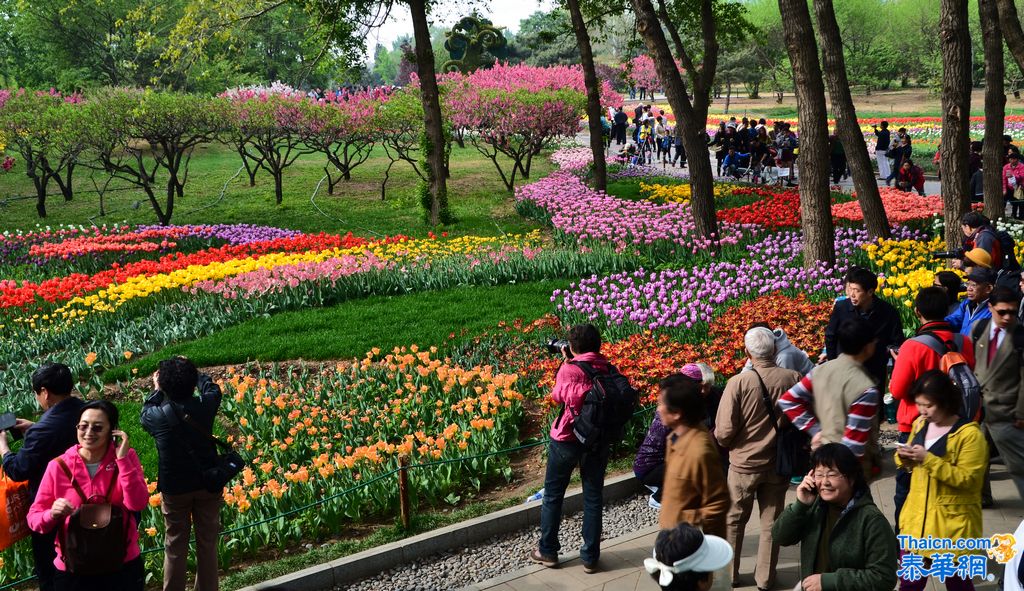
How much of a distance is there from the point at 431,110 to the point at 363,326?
995 cm

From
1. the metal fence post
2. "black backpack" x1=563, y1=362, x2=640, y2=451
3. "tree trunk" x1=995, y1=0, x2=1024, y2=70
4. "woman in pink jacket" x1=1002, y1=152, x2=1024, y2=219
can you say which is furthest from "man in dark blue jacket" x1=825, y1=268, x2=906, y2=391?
"woman in pink jacket" x1=1002, y1=152, x2=1024, y2=219

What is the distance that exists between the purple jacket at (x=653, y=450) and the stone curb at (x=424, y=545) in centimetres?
83

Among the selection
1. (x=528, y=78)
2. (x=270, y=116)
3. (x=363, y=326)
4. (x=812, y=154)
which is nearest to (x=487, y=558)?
(x=363, y=326)

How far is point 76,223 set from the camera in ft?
80.5

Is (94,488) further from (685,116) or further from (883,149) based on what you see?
(883,149)

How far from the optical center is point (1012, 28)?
12859 millimetres

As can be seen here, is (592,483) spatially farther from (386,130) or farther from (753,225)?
(386,130)

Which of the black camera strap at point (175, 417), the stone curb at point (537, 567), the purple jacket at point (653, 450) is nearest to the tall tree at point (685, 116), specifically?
the stone curb at point (537, 567)

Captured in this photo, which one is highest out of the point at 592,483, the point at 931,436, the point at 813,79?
the point at 813,79

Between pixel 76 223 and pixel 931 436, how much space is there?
24611mm

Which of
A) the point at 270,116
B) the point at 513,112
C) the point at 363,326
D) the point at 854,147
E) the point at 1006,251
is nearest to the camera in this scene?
the point at 1006,251

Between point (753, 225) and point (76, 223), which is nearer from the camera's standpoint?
point (753, 225)

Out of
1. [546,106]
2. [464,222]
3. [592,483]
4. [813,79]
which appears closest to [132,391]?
[592,483]

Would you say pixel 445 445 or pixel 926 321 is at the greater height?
pixel 926 321
